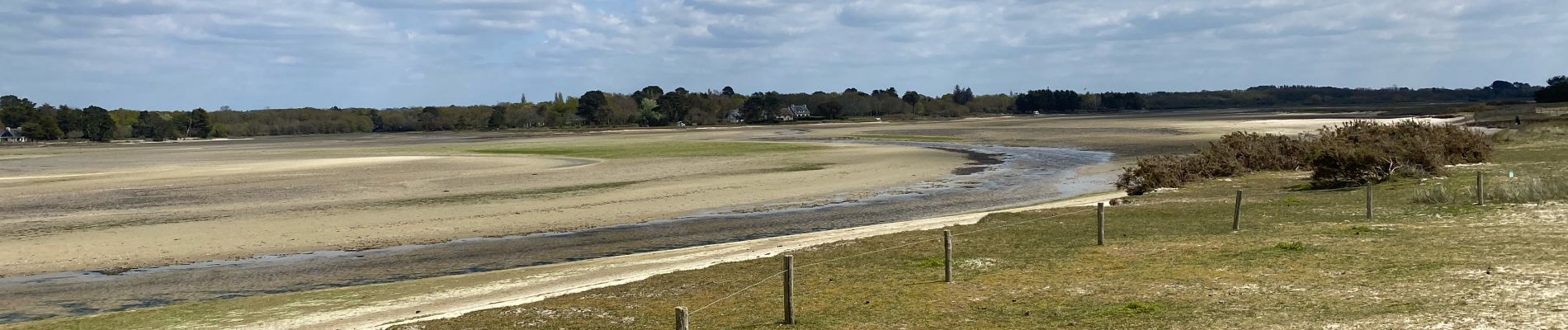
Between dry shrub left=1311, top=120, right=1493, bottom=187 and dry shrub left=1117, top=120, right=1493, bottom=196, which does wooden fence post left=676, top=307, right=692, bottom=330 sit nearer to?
dry shrub left=1311, top=120, right=1493, bottom=187

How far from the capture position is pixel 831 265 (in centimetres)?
1688

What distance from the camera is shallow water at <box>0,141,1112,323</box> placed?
18.9 metres

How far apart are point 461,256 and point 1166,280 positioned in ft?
50.2

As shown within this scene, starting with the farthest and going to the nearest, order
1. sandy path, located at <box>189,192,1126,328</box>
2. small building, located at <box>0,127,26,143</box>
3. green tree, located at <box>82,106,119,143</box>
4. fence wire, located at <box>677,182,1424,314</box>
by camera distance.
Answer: small building, located at <box>0,127,26,143</box>, green tree, located at <box>82,106,119,143</box>, sandy path, located at <box>189,192,1126,328</box>, fence wire, located at <box>677,182,1424,314</box>

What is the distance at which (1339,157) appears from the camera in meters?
26.4

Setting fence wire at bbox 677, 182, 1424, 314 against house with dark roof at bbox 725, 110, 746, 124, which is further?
house with dark roof at bbox 725, 110, 746, 124

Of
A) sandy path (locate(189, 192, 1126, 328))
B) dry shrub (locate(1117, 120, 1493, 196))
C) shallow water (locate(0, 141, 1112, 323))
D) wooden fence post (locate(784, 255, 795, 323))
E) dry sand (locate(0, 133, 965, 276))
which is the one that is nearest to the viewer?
wooden fence post (locate(784, 255, 795, 323))

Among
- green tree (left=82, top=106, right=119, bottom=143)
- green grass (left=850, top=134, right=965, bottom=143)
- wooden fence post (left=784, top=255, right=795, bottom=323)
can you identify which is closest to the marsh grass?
wooden fence post (left=784, top=255, right=795, bottom=323)

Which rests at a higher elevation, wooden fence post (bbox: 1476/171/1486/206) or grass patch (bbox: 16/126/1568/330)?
wooden fence post (bbox: 1476/171/1486/206)

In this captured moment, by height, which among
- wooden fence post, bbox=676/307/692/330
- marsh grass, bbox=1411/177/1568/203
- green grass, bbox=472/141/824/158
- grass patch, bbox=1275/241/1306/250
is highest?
wooden fence post, bbox=676/307/692/330

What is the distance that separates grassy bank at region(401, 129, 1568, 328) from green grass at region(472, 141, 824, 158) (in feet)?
148

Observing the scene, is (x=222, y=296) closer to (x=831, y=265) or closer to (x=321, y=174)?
(x=831, y=265)

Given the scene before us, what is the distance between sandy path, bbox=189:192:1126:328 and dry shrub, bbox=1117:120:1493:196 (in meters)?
10.3

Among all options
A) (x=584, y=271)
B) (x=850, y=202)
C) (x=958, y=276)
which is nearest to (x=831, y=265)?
(x=958, y=276)
